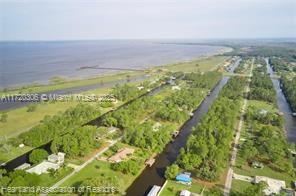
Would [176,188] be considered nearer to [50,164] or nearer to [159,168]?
[159,168]

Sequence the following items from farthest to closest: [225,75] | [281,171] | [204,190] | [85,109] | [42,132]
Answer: [225,75] → [85,109] → [42,132] → [281,171] → [204,190]

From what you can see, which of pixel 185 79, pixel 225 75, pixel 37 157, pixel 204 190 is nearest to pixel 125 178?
pixel 204 190

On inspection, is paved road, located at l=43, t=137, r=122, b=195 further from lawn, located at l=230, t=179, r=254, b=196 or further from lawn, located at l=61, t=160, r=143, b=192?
lawn, located at l=230, t=179, r=254, b=196

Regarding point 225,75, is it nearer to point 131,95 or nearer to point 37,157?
Result: point 131,95

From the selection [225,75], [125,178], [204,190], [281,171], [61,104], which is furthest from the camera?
[225,75]

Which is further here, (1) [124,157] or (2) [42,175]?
(1) [124,157]

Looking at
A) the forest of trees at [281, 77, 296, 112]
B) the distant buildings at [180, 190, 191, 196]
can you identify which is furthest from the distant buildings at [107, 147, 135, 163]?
the forest of trees at [281, 77, 296, 112]
